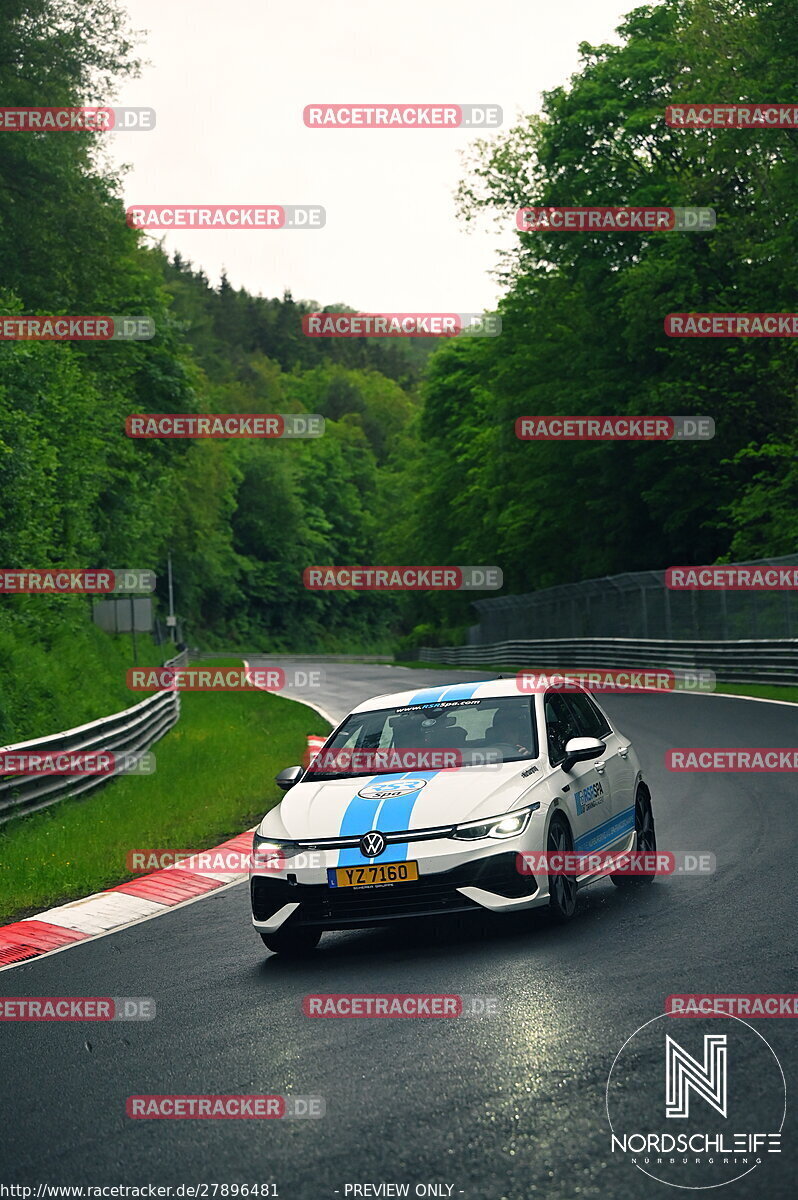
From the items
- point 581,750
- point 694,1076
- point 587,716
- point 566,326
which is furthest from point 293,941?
point 566,326

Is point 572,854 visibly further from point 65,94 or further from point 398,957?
point 65,94

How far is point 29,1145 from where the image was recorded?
17.1ft

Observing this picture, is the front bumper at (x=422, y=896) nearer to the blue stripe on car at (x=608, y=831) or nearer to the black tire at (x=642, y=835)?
the blue stripe on car at (x=608, y=831)

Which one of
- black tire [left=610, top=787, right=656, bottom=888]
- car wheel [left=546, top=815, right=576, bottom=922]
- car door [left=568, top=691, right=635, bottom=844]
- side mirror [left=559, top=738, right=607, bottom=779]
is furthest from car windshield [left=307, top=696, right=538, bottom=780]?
black tire [left=610, top=787, right=656, bottom=888]

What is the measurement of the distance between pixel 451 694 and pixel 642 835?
186 centimetres

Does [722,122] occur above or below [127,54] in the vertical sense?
below

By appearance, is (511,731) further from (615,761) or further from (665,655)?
(665,655)

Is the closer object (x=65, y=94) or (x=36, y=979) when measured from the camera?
(x=36, y=979)

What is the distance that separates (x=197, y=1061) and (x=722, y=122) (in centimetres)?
3388

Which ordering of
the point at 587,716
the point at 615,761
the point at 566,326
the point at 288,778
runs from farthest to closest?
the point at 566,326
the point at 587,716
the point at 615,761
the point at 288,778

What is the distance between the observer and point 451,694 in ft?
33.5

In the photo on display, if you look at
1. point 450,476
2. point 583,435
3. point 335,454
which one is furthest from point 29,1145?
point 335,454

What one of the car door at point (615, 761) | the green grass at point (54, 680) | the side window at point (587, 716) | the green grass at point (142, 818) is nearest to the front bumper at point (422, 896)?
the car door at point (615, 761)

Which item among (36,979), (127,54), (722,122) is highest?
(127,54)
